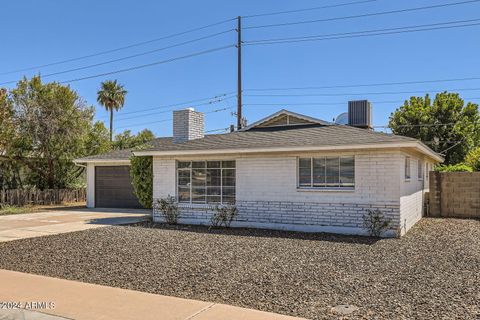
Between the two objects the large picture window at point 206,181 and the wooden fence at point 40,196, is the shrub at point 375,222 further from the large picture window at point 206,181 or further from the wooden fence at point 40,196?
the wooden fence at point 40,196

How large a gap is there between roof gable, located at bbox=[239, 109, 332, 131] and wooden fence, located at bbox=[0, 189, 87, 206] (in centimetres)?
1406

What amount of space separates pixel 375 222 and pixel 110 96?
38.7m

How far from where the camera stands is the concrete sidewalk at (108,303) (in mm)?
5164

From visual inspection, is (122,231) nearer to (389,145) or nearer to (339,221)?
(339,221)

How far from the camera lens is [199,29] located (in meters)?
25.6

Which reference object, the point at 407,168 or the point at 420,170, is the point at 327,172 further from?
the point at 420,170

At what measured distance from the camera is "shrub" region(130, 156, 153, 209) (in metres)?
16.2

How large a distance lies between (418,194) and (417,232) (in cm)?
386

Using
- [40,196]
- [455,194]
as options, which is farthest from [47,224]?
[455,194]

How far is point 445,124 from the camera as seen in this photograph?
33125 mm

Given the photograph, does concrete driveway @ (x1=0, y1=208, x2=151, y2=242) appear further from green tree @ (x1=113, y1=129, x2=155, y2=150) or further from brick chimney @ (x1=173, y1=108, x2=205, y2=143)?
green tree @ (x1=113, y1=129, x2=155, y2=150)

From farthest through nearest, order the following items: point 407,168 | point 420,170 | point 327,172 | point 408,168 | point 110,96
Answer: point 110,96 < point 420,170 < point 408,168 < point 407,168 < point 327,172

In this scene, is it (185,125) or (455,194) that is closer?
(455,194)

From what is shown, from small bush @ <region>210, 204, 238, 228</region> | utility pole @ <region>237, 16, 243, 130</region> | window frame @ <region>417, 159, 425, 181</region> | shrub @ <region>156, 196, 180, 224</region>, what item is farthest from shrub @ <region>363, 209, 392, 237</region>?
utility pole @ <region>237, 16, 243, 130</region>
